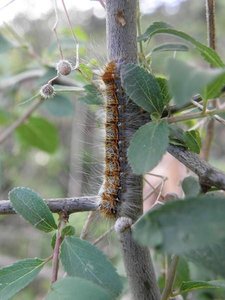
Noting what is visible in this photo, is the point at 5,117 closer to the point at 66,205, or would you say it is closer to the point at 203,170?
the point at 66,205

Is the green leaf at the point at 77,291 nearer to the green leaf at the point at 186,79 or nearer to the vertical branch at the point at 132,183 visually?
the vertical branch at the point at 132,183

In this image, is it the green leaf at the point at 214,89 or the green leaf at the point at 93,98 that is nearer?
the green leaf at the point at 214,89

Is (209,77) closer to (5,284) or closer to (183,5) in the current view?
(5,284)

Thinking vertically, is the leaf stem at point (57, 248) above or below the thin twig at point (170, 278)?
above

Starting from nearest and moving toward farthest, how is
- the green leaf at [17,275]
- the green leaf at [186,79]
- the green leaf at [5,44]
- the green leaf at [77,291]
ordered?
1. the green leaf at [186,79]
2. the green leaf at [77,291]
3. the green leaf at [17,275]
4. the green leaf at [5,44]

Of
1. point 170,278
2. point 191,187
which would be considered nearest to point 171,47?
point 191,187

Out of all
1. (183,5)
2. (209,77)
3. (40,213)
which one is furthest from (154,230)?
(183,5)

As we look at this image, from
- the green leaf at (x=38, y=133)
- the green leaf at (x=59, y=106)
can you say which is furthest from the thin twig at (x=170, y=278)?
the green leaf at (x=38, y=133)

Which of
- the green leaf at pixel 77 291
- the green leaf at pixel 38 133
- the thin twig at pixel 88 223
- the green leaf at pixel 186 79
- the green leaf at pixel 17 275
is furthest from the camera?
the green leaf at pixel 38 133
